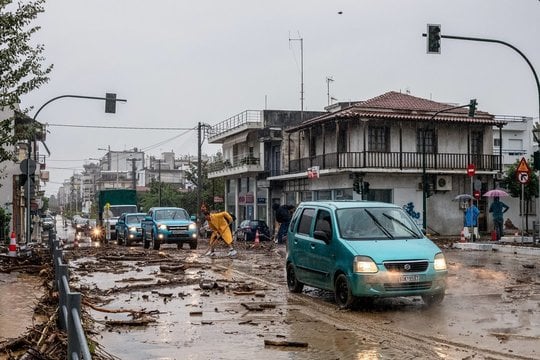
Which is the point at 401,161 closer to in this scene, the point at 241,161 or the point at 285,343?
the point at 241,161

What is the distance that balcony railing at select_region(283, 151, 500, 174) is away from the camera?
4328cm

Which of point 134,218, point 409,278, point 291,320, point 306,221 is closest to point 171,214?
point 134,218

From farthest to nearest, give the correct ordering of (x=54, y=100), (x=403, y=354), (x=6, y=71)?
(x=54, y=100) → (x=6, y=71) → (x=403, y=354)

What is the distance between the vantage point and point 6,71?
1180 cm

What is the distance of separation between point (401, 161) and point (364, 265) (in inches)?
1328

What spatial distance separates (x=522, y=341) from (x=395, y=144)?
36.9m

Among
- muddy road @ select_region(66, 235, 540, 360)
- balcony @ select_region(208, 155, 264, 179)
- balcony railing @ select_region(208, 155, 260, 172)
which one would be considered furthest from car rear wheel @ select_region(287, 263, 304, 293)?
balcony railing @ select_region(208, 155, 260, 172)

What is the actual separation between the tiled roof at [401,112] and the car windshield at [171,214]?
15.2 meters

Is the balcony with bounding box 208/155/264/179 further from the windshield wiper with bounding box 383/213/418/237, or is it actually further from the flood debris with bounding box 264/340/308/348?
the flood debris with bounding box 264/340/308/348

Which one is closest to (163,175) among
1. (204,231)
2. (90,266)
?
(204,231)

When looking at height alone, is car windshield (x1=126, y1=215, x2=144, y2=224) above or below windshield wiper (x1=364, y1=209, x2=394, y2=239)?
below

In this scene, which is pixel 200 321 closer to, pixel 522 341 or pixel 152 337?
pixel 152 337

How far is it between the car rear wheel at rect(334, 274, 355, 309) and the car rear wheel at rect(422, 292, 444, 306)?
4.27 ft

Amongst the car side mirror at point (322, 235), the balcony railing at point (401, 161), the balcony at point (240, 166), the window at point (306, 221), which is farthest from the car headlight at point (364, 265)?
the balcony at point (240, 166)
